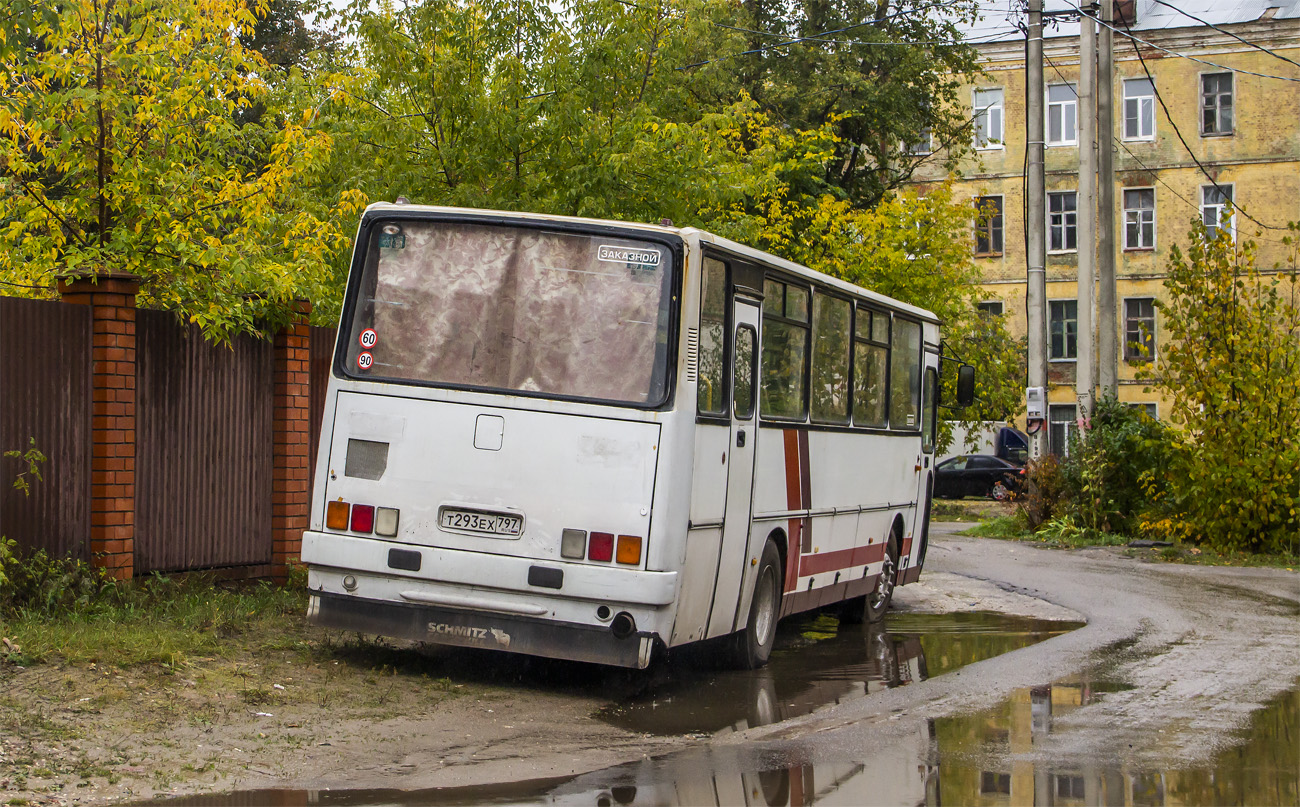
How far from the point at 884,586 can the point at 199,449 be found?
21.7 ft

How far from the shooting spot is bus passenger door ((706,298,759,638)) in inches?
387

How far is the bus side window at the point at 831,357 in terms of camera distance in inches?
466

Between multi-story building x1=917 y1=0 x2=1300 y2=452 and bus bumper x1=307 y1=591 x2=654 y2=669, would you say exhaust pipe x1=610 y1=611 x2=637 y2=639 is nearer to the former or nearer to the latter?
bus bumper x1=307 y1=591 x2=654 y2=669

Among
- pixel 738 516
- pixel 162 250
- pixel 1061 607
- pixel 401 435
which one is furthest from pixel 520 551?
pixel 1061 607

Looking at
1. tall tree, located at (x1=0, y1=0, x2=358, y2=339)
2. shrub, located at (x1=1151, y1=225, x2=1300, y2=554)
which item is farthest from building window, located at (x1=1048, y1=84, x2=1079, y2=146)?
tall tree, located at (x1=0, y1=0, x2=358, y2=339)

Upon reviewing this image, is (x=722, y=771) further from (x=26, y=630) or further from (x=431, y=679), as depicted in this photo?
(x=26, y=630)

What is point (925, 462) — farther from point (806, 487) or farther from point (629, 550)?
point (629, 550)

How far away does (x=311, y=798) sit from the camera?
632cm

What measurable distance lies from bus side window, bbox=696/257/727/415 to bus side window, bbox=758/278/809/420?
83 cm

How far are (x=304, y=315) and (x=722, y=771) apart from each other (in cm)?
640

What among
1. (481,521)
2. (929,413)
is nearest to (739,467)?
(481,521)

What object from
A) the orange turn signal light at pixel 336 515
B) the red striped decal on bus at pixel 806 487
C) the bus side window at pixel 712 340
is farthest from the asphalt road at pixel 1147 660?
the orange turn signal light at pixel 336 515

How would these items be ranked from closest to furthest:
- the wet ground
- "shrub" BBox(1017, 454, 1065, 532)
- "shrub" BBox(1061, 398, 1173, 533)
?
the wet ground, "shrub" BBox(1061, 398, 1173, 533), "shrub" BBox(1017, 454, 1065, 532)

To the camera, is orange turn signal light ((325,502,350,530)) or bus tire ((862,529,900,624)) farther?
bus tire ((862,529,900,624))
